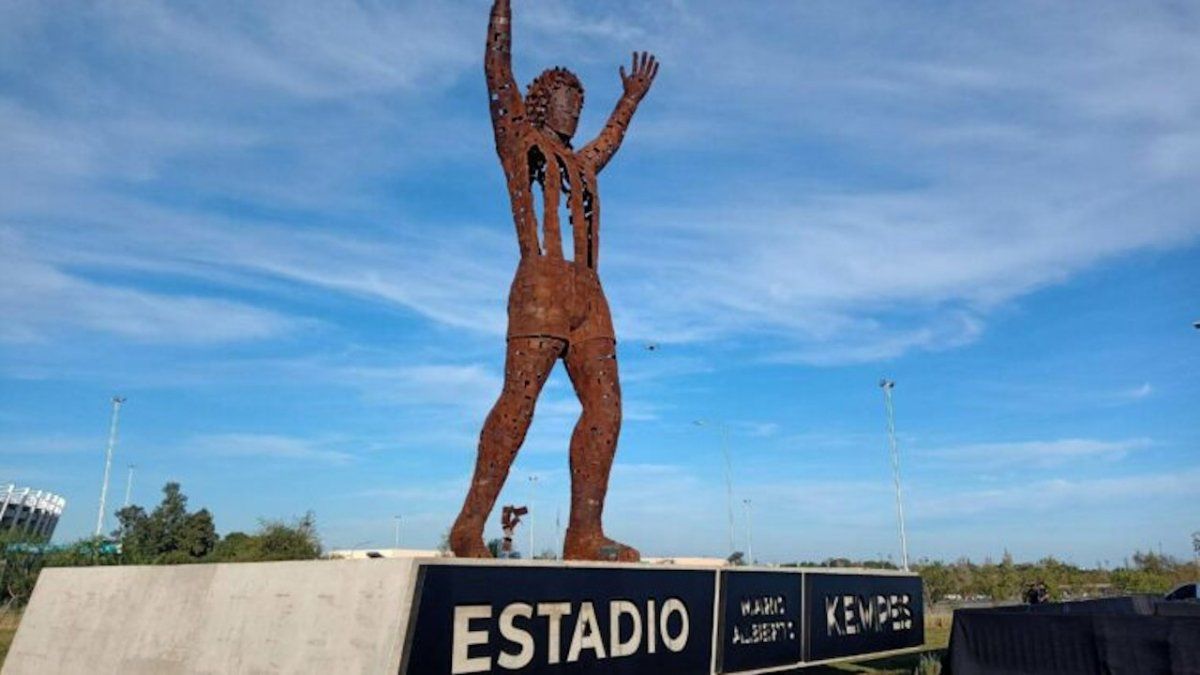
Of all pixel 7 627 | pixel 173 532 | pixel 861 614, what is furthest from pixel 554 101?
pixel 173 532

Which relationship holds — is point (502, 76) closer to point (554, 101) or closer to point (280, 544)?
point (554, 101)

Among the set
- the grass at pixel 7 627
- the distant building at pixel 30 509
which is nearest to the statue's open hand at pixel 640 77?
the grass at pixel 7 627

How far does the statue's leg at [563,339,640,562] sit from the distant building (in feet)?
195

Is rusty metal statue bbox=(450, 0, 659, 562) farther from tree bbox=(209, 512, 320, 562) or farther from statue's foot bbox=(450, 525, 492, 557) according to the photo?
tree bbox=(209, 512, 320, 562)

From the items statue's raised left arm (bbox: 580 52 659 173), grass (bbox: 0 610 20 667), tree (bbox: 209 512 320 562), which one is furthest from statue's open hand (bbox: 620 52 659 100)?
tree (bbox: 209 512 320 562)

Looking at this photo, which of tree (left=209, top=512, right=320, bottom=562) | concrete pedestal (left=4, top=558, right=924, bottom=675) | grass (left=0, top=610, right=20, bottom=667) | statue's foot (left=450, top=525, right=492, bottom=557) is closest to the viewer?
concrete pedestal (left=4, top=558, right=924, bottom=675)

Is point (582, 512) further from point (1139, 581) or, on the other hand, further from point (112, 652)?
point (1139, 581)

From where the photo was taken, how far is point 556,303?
8.71m

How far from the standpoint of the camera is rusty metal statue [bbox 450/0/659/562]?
27.3 feet

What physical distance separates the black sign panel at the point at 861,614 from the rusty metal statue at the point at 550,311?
7.28 feet

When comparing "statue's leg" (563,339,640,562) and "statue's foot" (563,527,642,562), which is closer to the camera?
"statue's foot" (563,527,642,562)

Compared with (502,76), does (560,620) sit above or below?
below

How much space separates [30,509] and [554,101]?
69.0 metres

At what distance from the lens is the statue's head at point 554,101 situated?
31.8 feet
